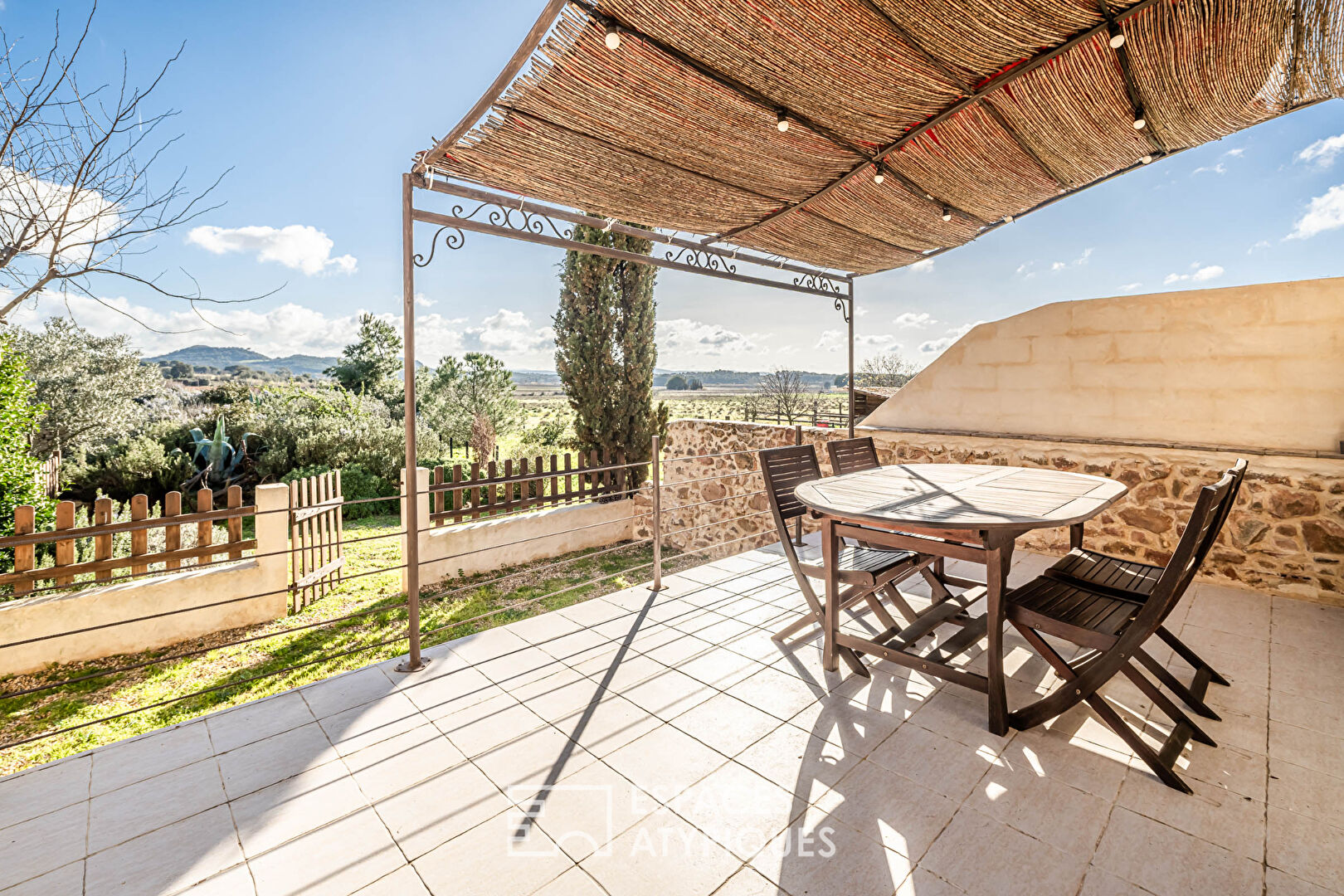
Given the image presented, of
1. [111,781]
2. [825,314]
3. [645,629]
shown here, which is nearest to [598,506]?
[825,314]

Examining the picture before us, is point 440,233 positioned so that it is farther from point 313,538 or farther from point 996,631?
point 313,538

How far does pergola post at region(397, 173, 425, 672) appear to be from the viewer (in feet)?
→ 7.93

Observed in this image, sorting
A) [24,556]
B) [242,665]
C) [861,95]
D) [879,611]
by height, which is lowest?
[242,665]

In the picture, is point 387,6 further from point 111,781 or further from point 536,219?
point 111,781

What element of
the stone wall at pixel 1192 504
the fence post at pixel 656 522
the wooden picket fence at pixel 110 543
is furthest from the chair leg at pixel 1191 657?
the wooden picket fence at pixel 110 543

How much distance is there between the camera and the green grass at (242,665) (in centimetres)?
326

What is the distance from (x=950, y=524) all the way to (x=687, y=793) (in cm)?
129

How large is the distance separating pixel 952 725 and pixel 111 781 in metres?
3.00

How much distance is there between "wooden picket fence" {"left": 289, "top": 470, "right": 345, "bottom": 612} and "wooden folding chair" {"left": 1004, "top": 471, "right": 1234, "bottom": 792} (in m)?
5.24

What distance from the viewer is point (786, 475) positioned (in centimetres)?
311

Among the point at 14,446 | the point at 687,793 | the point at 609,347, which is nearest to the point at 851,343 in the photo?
the point at 687,793

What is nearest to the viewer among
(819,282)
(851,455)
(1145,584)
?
(1145,584)

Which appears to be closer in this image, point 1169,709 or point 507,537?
point 1169,709

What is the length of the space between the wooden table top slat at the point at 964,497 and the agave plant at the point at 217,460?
41.4 ft
